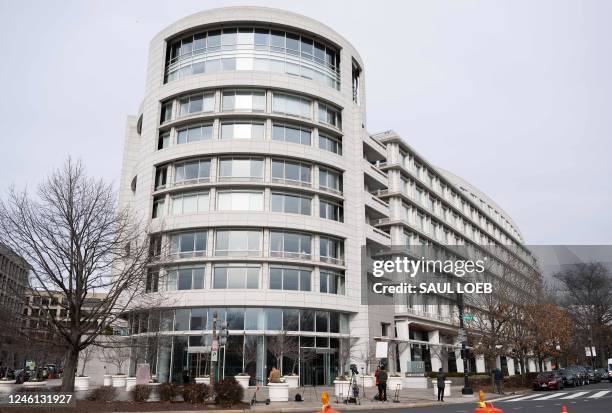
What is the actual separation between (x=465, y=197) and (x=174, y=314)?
56.3m

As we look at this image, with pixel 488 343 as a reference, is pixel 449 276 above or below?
above

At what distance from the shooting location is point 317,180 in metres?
46.0

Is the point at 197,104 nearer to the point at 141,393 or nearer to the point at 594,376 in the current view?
the point at 141,393

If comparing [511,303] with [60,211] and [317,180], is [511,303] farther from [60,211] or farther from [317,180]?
[60,211]

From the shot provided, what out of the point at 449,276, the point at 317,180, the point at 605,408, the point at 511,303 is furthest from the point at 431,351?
the point at 605,408

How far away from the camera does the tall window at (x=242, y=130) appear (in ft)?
148

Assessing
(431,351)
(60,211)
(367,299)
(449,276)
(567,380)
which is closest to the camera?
(60,211)

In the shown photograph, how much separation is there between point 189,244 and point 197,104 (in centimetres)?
1237

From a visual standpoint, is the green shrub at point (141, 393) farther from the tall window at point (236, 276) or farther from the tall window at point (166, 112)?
the tall window at point (166, 112)

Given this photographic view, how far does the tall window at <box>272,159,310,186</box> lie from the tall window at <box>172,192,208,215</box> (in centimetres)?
594

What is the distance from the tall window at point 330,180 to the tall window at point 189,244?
36.4 feet

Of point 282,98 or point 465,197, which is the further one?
point 465,197

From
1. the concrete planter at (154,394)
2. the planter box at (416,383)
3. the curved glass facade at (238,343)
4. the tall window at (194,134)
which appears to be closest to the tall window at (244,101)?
the tall window at (194,134)

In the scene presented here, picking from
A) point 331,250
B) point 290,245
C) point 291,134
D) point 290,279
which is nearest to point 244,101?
point 291,134
